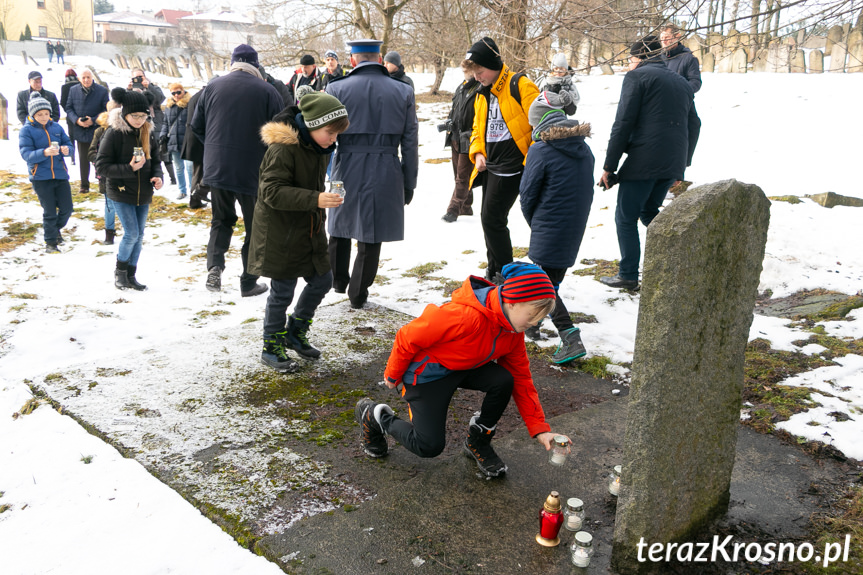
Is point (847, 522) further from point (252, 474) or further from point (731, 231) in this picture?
point (252, 474)

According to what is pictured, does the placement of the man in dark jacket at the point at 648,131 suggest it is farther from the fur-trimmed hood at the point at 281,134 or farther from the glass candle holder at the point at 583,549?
the glass candle holder at the point at 583,549

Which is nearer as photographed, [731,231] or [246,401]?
[731,231]

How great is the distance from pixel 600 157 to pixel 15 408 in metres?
10.7

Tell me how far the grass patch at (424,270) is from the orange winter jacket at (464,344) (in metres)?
3.80

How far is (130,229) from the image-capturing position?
6301 mm

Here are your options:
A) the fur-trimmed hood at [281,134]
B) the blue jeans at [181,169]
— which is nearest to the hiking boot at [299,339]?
the fur-trimmed hood at [281,134]

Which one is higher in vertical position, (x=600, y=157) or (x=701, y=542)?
(x=600, y=157)

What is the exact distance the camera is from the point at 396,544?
2566mm

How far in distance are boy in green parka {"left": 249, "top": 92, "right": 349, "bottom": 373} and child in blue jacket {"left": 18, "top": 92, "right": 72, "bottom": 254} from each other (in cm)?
498

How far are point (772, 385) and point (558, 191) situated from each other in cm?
194

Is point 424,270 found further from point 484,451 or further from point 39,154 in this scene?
point 39,154

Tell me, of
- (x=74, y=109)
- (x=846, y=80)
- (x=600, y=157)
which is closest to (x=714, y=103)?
(x=846, y=80)

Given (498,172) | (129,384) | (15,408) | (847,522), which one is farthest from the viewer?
(498,172)

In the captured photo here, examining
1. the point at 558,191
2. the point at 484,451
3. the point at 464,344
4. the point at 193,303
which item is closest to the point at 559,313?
the point at 558,191
